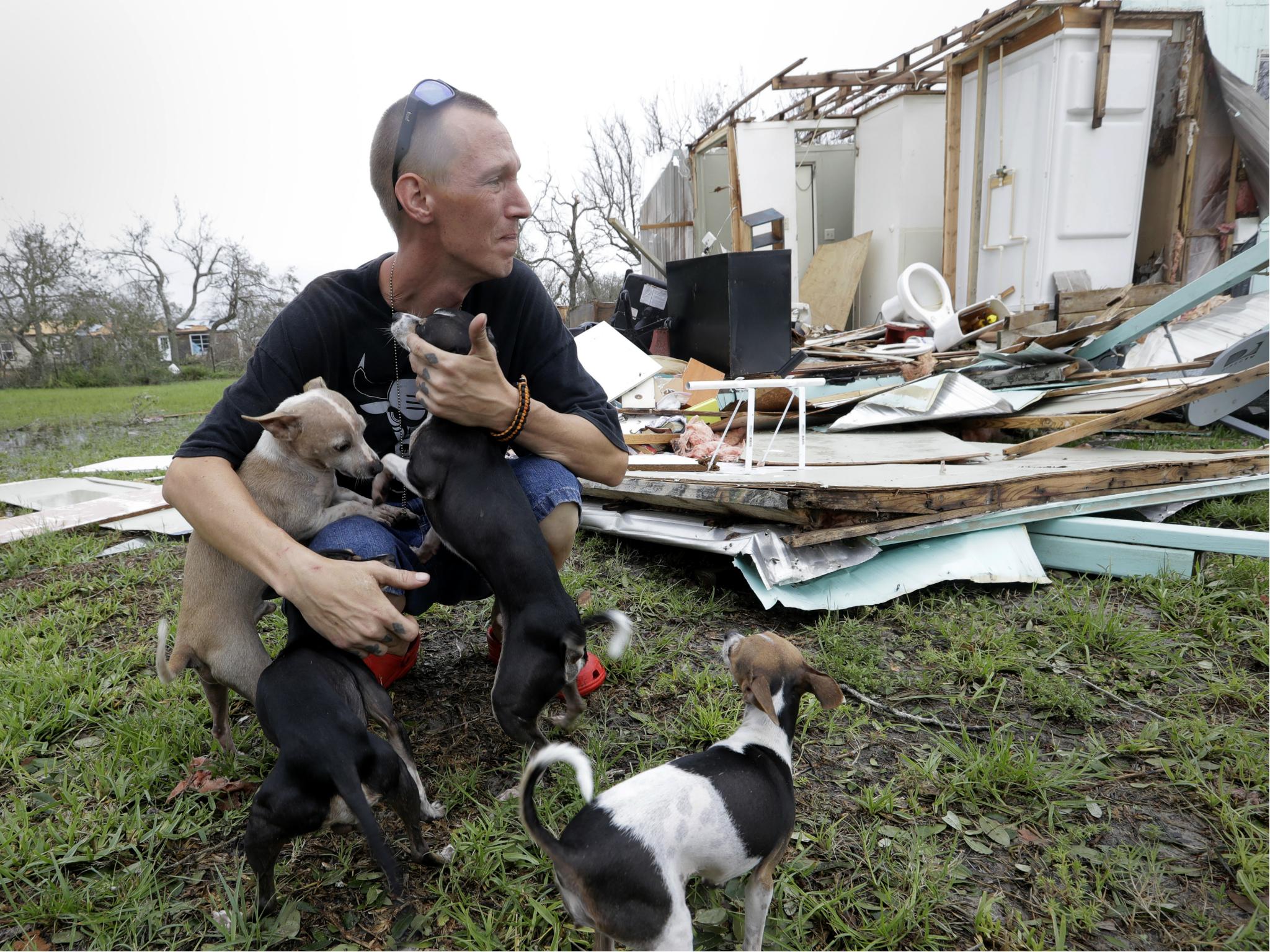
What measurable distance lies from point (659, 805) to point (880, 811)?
0.88 metres

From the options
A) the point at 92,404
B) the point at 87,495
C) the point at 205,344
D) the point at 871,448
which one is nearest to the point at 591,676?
the point at 871,448

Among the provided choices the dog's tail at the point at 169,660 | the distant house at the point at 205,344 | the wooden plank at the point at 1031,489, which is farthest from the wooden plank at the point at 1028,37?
the distant house at the point at 205,344

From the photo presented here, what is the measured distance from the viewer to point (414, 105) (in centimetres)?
198

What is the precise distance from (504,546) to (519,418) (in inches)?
15.4

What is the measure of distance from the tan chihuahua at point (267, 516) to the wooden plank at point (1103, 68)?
31.0 ft

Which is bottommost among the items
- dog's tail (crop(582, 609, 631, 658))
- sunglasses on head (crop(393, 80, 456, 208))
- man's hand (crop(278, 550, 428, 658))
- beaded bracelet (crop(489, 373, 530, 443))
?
dog's tail (crop(582, 609, 631, 658))

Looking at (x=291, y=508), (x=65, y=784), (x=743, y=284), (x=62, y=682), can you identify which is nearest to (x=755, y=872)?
(x=291, y=508)

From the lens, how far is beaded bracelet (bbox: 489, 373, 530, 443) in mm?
2133

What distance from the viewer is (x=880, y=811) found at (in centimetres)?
196

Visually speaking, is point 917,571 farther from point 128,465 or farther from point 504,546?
point 128,465

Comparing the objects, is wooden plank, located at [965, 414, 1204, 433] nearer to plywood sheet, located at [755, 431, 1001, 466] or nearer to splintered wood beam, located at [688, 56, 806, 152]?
plywood sheet, located at [755, 431, 1001, 466]

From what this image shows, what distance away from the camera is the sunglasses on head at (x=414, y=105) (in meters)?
1.98

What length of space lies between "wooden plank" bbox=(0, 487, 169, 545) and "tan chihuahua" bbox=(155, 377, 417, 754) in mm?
2975

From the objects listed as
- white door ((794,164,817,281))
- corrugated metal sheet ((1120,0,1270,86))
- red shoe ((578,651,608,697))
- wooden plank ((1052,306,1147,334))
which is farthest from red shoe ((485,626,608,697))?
white door ((794,164,817,281))
